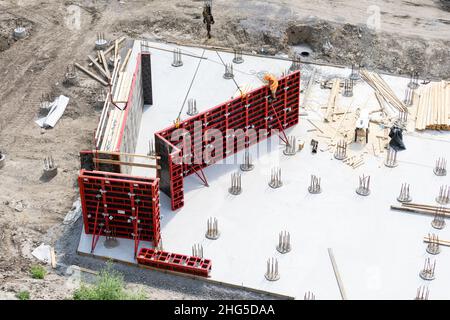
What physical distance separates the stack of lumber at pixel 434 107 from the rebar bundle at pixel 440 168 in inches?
86.1

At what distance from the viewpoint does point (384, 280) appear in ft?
75.4

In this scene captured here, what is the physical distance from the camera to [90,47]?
35.6m

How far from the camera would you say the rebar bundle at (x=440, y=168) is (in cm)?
2739

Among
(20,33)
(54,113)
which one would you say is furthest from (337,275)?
(20,33)

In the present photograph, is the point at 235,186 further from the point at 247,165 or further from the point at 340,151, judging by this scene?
the point at 340,151

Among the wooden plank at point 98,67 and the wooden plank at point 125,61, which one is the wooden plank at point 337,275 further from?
the wooden plank at point 98,67

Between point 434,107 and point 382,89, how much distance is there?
246cm

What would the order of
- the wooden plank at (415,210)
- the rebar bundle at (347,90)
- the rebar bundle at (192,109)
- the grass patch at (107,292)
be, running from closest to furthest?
the grass patch at (107,292), the wooden plank at (415,210), the rebar bundle at (192,109), the rebar bundle at (347,90)

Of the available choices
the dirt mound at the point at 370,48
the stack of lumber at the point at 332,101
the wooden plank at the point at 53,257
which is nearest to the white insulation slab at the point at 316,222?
the stack of lumber at the point at 332,101

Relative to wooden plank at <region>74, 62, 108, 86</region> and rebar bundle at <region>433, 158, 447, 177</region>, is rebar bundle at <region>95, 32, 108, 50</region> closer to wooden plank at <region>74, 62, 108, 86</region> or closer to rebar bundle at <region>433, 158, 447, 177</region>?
wooden plank at <region>74, 62, 108, 86</region>

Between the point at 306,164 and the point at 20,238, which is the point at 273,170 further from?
the point at 20,238

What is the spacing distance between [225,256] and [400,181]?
7327mm
